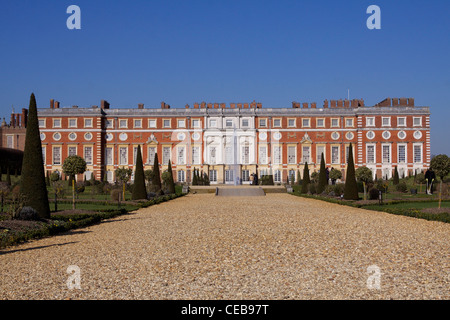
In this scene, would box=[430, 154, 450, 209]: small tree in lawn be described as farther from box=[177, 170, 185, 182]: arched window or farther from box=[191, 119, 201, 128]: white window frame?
box=[177, 170, 185, 182]: arched window

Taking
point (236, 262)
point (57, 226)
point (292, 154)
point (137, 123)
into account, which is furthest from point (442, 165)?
point (137, 123)

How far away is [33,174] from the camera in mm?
12914

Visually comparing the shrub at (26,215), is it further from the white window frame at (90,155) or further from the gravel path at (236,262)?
the white window frame at (90,155)

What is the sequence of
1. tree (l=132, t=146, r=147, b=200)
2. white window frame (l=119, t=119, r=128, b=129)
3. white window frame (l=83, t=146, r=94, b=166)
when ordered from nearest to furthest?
tree (l=132, t=146, r=147, b=200), white window frame (l=83, t=146, r=94, b=166), white window frame (l=119, t=119, r=128, b=129)

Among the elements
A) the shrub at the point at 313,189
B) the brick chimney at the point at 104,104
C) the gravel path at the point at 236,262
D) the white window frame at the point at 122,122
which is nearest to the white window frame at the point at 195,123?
the white window frame at the point at 122,122

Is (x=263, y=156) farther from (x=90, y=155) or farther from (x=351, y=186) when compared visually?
(x=351, y=186)

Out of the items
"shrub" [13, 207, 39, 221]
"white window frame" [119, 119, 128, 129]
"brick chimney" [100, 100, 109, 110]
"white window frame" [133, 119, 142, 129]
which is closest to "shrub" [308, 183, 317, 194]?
"shrub" [13, 207, 39, 221]

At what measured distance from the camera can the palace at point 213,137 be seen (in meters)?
49.2

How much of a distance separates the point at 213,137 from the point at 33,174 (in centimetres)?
3774

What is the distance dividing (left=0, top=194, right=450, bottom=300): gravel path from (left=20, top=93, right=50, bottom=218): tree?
5.98ft

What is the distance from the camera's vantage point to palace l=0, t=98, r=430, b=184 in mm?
49250

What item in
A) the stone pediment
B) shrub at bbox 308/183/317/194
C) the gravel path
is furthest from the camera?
the stone pediment
